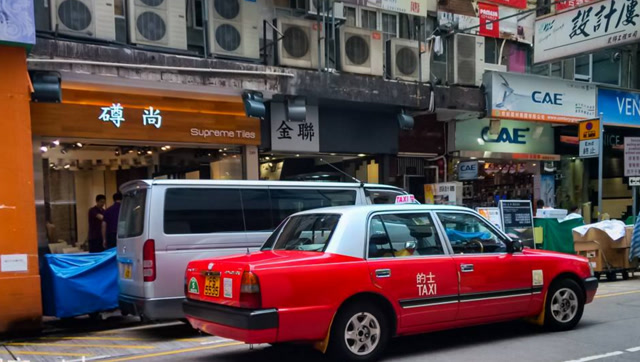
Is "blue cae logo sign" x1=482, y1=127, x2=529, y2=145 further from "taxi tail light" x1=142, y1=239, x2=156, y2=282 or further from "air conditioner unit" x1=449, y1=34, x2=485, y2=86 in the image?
"taxi tail light" x1=142, y1=239, x2=156, y2=282

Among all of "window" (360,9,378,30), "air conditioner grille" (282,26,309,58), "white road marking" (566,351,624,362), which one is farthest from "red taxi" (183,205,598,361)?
"window" (360,9,378,30)

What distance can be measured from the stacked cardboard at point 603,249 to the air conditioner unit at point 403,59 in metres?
5.35

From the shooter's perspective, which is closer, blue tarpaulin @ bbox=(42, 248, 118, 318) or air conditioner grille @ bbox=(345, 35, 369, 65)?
blue tarpaulin @ bbox=(42, 248, 118, 318)

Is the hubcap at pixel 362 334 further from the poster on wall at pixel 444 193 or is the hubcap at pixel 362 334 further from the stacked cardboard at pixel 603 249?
the poster on wall at pixel 444 193

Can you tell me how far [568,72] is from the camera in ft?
63.8

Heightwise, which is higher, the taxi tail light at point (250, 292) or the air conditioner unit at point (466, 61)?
the air conditioner unit at point (466, 61)

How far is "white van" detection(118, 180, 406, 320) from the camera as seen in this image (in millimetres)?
7672

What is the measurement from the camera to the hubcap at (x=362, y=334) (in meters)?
5.91

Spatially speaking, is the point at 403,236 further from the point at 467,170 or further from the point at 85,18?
the point at 467,170

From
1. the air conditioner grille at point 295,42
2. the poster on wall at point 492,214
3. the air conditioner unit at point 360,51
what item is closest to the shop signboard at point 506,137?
the poster on wall at point 492,214

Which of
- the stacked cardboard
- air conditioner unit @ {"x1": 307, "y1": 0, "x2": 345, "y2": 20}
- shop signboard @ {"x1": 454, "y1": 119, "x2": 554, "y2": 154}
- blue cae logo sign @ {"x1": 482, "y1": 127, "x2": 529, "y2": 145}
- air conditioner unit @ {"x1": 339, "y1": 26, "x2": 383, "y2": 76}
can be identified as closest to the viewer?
the stacked cardboard

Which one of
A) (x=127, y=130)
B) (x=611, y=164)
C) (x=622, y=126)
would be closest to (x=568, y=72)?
(x=622, y=126)

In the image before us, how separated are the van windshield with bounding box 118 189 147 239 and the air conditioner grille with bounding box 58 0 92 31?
4.19 metres

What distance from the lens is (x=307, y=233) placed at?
260 inches
